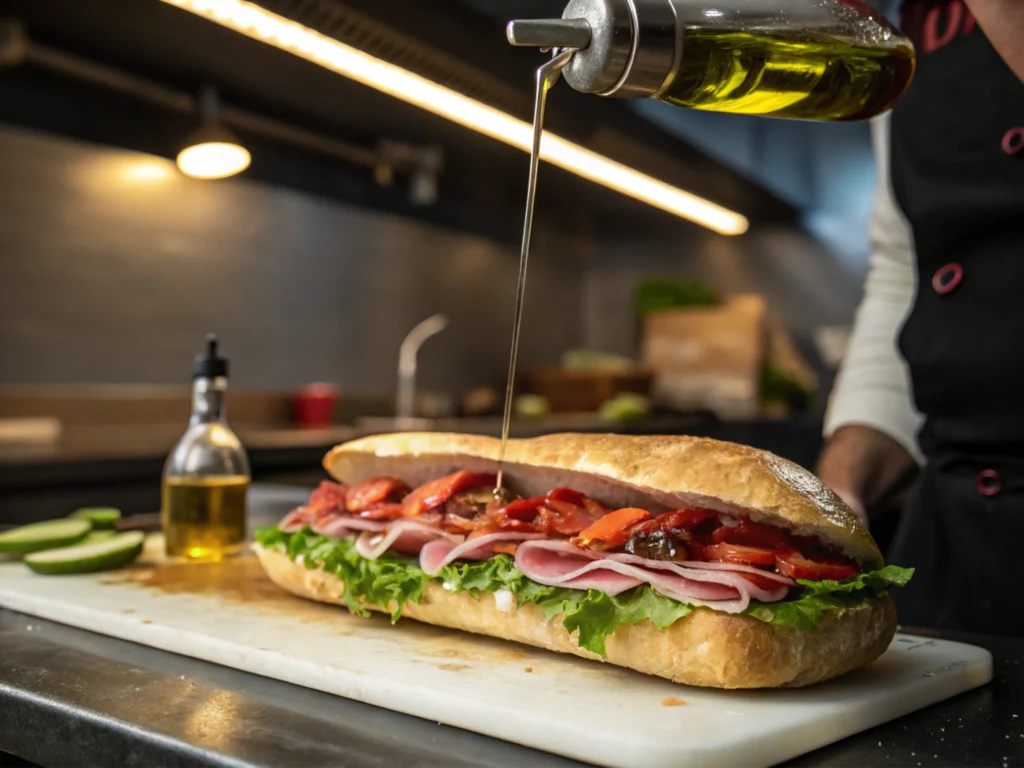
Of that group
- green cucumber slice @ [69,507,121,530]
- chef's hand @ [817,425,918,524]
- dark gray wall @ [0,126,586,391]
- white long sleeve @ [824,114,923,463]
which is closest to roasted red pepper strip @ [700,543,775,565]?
chef's hand @ [817,425,918,524]

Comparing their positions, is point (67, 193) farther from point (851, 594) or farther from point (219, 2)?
point (851, 594)

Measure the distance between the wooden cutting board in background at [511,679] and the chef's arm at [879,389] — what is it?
776 mm

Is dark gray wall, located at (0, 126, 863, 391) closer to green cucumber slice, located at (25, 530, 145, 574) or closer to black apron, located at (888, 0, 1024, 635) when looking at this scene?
green cucumber slice, located at (25, 530, 145, 574)

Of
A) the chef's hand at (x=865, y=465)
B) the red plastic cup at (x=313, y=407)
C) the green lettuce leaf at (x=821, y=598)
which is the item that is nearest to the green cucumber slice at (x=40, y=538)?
the green lettuce leaf at (x=821, y=598)

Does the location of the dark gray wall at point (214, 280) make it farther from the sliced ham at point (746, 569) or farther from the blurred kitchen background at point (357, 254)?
the sliced ham at point (746, 569)

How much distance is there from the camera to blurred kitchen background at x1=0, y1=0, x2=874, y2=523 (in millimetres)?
3830

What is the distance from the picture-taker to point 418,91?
12.5ft

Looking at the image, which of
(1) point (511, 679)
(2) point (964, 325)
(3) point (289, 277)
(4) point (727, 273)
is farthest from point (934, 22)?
(4) point (727, 273)

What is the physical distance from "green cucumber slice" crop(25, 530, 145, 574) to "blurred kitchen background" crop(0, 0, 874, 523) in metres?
1.53

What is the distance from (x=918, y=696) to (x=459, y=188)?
582cm

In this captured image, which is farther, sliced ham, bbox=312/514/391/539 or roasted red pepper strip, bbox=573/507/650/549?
sliced ham, bbox=312/514/391/539

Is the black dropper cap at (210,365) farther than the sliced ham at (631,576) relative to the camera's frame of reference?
Yes

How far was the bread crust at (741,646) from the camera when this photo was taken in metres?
1.08

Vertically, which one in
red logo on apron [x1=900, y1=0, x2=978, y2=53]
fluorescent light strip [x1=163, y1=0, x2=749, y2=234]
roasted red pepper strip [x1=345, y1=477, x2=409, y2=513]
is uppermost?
fluorescent light strip [x1=163, y1=0, x2=749, y2=234]
